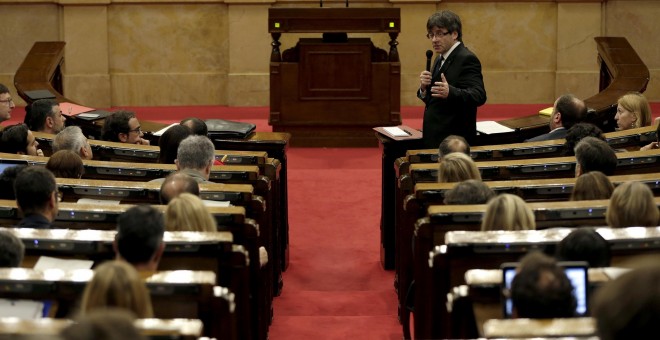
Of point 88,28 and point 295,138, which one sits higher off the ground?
point 88,28

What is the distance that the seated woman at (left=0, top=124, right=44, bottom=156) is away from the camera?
6.93m

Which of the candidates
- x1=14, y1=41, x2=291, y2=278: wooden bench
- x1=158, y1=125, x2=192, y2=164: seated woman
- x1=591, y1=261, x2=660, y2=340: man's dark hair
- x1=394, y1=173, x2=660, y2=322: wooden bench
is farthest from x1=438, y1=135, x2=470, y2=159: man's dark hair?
x1=591, y1=261, x2=660, y2=340: man's dark hair

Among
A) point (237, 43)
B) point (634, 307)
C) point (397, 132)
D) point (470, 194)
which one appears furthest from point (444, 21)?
point (237, 43)

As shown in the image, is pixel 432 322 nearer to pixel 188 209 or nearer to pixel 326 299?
pixel 188 209

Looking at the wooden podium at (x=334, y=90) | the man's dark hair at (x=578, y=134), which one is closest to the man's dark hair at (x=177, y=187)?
the man's dark hair at (x=578, y=134)

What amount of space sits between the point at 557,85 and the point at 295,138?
12.6ft

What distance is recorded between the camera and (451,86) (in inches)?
288

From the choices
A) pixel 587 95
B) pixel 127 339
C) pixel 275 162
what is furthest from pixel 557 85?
pixel 127 339

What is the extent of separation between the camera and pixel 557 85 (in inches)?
524

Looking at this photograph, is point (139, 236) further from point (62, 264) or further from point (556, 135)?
point (556, 135)

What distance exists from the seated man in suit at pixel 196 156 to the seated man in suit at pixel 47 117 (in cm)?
214

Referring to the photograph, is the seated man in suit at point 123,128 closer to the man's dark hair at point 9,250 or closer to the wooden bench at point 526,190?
the wooden bench at point 526,190

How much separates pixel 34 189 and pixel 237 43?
27.8ft

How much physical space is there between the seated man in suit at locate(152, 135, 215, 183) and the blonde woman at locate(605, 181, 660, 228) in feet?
7.28
